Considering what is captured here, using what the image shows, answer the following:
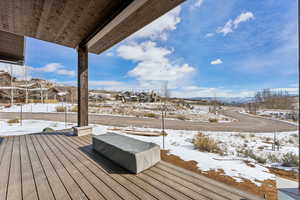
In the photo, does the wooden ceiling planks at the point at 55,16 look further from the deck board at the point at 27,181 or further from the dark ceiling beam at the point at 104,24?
the deck board at the point at 27,181

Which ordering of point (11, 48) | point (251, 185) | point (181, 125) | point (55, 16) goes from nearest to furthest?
point (251, 185) → point (55, 16) → point (11, 48) → point (181, 125)

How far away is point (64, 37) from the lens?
310 cm

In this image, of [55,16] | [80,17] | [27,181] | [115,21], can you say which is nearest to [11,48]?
[55,16]

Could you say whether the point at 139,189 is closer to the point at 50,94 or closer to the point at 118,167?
the point at 118,167

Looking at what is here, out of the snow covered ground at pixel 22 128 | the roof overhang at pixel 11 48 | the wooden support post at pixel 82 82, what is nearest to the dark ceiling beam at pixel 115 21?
the wooden support post at pixel 82 82

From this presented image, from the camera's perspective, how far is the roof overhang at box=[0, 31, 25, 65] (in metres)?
3.27

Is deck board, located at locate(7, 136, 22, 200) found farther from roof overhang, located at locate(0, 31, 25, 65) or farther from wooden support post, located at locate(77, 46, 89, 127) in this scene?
roof overhang, located at locate(0, 31, 25, 65)

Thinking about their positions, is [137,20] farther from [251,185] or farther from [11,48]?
[11,48]

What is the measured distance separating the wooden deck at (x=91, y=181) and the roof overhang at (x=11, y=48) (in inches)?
122

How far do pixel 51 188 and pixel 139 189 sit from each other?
1.09 metres

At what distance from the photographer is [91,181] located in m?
1.61

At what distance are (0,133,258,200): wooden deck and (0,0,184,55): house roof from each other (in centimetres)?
268

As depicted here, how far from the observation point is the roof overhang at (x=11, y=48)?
327cm

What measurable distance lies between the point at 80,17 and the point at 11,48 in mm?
3348
